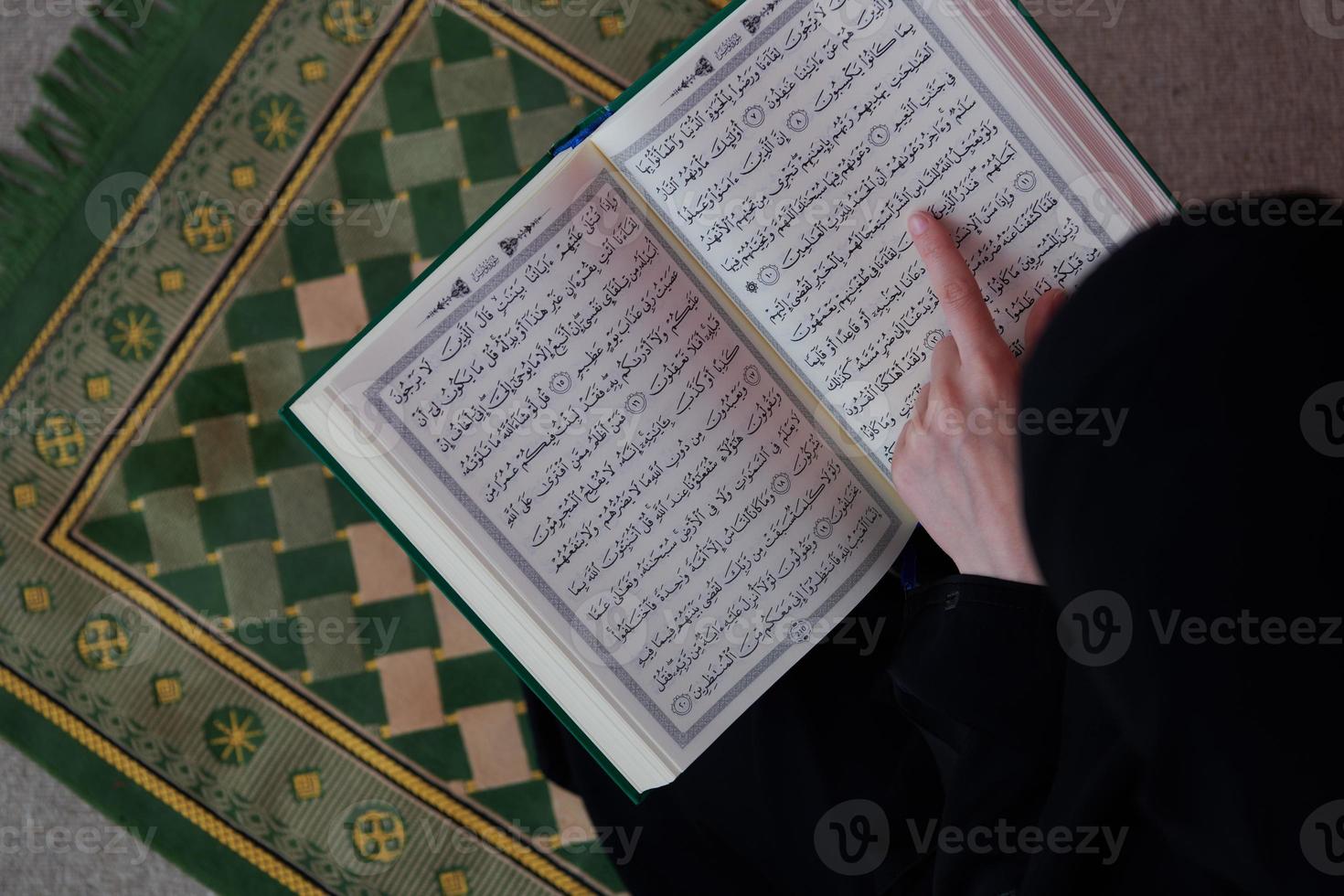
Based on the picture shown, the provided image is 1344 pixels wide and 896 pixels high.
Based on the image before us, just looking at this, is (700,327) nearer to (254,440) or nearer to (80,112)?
(254,440)

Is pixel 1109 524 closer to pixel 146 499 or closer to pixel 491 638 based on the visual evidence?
pixel 491 638

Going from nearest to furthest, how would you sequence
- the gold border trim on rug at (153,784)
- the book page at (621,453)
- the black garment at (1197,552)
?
the black garment at (1197,552)
the book page at (621,453)
the gold border trim on rug at (153,784)

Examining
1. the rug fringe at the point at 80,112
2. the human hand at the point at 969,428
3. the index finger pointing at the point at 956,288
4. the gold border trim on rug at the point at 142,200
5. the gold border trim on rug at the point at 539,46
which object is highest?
the rug fringe at the point at 80,112

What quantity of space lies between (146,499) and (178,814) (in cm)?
35

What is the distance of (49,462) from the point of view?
979 mm

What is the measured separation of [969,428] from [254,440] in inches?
30.3

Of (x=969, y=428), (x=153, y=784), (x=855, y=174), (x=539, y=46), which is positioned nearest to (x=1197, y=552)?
(x=969, y=428)

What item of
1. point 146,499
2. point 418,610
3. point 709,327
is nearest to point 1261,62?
point 709,327

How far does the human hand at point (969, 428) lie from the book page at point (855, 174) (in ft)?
0.07

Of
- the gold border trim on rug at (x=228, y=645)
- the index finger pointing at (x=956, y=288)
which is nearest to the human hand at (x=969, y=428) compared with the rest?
the index finger pointing at (x=956, y=288)

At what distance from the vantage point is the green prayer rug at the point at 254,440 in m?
0.98

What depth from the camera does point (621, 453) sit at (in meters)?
0.57

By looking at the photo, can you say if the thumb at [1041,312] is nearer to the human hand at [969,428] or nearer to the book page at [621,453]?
the human hand at [969,428]

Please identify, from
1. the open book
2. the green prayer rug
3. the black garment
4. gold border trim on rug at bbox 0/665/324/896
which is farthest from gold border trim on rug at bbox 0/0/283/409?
the black garment
